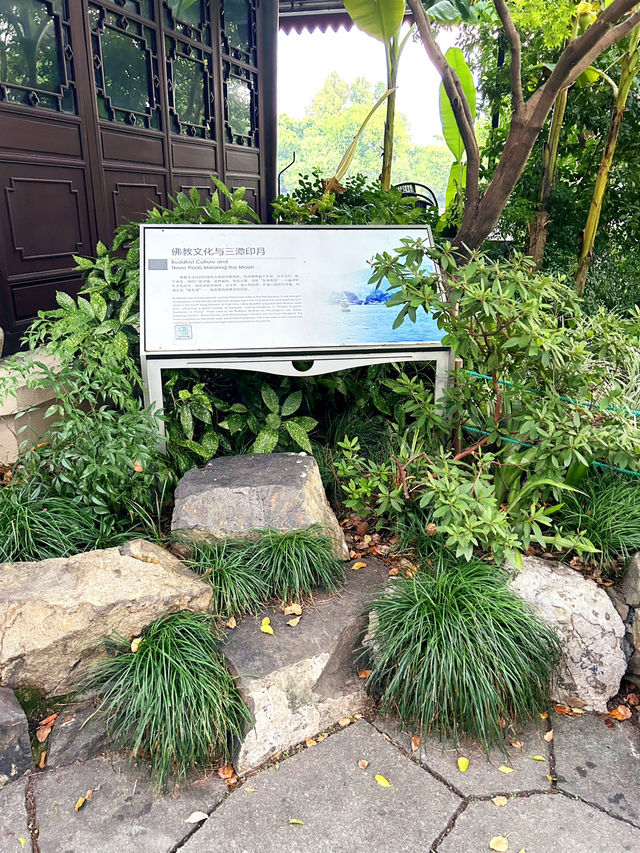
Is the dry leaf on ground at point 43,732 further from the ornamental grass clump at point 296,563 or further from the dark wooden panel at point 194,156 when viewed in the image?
the dark wooden panel at point 194,156

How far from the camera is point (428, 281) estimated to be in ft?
9.61

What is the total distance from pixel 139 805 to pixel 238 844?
351 mm

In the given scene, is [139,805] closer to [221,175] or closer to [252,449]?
[252,449]

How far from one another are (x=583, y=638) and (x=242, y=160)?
6032 millimetres

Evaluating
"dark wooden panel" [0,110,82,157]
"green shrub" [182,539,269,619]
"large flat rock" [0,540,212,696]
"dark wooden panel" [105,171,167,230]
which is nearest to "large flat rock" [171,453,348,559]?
"green shrub" [182,539,269,619]

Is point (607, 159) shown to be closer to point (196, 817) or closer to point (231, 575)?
point (231, 575)

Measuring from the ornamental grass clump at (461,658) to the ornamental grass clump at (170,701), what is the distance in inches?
23.0

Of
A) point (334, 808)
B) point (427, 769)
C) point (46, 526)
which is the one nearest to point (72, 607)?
point (46, 526)

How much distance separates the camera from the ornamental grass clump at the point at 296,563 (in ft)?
8.83

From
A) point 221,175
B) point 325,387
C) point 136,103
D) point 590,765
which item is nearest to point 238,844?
point 590,765

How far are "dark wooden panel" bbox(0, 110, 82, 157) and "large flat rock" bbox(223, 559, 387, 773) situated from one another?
3.16 metres

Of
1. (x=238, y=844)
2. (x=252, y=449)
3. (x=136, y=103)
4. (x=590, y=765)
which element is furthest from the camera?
(x=136, y=103)

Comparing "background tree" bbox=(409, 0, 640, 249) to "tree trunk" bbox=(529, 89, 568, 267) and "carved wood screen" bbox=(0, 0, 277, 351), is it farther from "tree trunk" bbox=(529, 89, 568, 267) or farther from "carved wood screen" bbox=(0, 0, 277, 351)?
"carved wood screen" bbox=(0, 0, 277, 351)

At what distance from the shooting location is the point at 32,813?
2.04m
